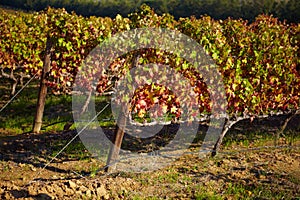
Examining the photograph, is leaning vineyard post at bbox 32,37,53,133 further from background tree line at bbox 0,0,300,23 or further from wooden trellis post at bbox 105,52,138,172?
background tree line at bbox 0,0,300,23

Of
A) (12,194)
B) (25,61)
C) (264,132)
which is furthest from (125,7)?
(12,194)

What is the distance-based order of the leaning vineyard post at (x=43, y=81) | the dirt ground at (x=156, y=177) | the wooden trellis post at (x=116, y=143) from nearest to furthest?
the dirt ground at (x=156, y=177)
the wooden trellis post at (x=116, y=143)
the leaning vineyard post at (x=43, y=81)

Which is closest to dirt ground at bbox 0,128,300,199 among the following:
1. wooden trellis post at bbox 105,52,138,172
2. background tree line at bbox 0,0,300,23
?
wooden trellis post at bbox 105,52,138,172

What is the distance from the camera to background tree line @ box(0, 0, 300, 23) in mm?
35906

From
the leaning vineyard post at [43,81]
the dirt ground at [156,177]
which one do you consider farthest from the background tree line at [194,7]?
the leaning vineyard post at [43,81]

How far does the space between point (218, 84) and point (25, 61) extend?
8.52 meters

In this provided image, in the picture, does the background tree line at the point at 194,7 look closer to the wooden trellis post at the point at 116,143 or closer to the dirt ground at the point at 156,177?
the dirt ground at the point at 156,177

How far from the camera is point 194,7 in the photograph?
47812mm

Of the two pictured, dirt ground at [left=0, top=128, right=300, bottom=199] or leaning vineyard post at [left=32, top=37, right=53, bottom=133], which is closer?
dirt ground at [left=0, top=128, right=300, bottom=199]

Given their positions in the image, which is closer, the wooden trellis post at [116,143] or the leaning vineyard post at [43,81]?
the wooden trellis post at [116,143]

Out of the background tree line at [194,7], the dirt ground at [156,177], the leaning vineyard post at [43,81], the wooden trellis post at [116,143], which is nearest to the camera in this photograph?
the dirt ground at [156,177]

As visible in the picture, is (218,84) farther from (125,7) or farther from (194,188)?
(125,7)

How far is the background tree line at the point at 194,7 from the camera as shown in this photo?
35906 mm

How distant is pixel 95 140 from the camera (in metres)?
7.90
